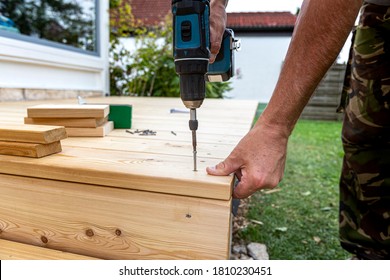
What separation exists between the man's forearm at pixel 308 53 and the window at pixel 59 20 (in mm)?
2619

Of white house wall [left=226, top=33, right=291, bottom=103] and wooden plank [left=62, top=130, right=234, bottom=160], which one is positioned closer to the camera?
wooden plank [left=62, top=130, right=234, bottom=160]

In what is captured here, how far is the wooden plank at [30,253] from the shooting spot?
0.79 meters

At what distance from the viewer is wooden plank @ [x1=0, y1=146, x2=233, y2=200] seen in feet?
2.38

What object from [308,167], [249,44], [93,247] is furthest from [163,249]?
[249,44]

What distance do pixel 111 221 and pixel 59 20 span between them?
128 inches

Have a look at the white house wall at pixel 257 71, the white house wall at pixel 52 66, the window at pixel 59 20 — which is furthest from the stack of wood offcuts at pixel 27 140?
the white house wall at pixel 257 71

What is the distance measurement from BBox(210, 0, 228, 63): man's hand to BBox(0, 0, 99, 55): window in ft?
6.96

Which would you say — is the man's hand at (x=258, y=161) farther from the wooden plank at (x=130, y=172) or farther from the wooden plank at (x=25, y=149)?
the wooden plank at (x=25, y=149)

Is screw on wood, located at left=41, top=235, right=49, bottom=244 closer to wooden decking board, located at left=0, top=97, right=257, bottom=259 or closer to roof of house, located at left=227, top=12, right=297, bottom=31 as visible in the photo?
wooden decking board, located at left=0, top=97, right=257, bottom=259

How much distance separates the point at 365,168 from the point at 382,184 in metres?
0.09

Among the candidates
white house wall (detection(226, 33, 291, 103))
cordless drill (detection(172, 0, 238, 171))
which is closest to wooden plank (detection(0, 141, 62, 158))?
cordless drill (detection(172, 0, 238, 171))

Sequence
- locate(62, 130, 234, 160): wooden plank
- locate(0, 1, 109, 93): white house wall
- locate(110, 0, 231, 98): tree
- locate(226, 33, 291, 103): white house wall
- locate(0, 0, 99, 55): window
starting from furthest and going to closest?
1. locate(226, 33, 291, 103): white house wall
2. locate(110, 0, 231, 98): tree
3. locate(0, 0, 99, 55): window
4. locate(0, 1, 109, 93): white house wall
5. locate(62, 130, 234, 160): wooden plank

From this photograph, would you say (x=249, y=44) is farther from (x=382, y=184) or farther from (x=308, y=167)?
(x=382, y=184)

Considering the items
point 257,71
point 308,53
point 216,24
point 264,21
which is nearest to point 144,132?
point 216,24
